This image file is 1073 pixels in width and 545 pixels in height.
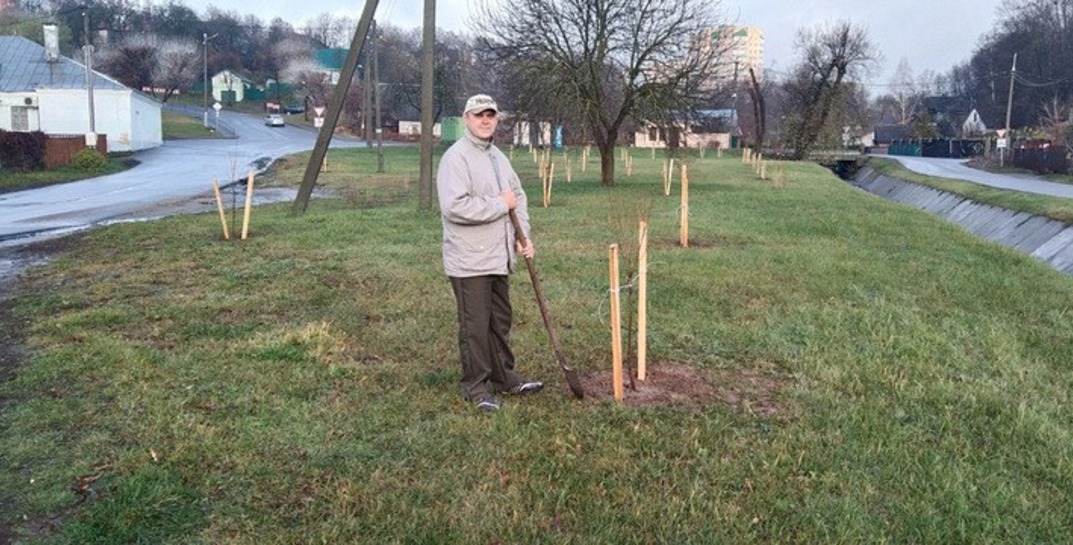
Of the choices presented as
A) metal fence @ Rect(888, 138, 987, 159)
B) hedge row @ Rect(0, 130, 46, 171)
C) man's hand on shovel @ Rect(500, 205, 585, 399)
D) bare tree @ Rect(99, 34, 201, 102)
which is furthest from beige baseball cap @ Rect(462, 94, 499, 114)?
bare tree @ Rect(99, 34, 201, 102)

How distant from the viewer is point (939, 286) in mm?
9562

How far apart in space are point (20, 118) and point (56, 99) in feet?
6.82

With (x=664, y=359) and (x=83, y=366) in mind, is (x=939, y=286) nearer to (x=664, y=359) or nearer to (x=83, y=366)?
(x=664, y=359)

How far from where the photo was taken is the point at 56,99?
150 ft

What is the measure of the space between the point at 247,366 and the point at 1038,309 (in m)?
7.34

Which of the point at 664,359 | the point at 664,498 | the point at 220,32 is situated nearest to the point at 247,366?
the point at 664,359

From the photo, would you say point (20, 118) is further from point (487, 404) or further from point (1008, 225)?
point (487, 404)

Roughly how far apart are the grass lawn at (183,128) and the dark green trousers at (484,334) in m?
61.0

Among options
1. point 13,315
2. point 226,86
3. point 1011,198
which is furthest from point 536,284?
point 226,86

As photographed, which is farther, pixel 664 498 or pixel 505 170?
pixel 505 170

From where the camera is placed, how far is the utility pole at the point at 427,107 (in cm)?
1725

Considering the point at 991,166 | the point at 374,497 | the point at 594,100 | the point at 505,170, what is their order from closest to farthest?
the point at 374,497
the point at 505,170
the point at 594,100
the point at 991,166

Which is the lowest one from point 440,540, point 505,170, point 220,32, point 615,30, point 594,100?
point 440,540

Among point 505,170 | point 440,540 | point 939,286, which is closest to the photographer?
point 440,540
